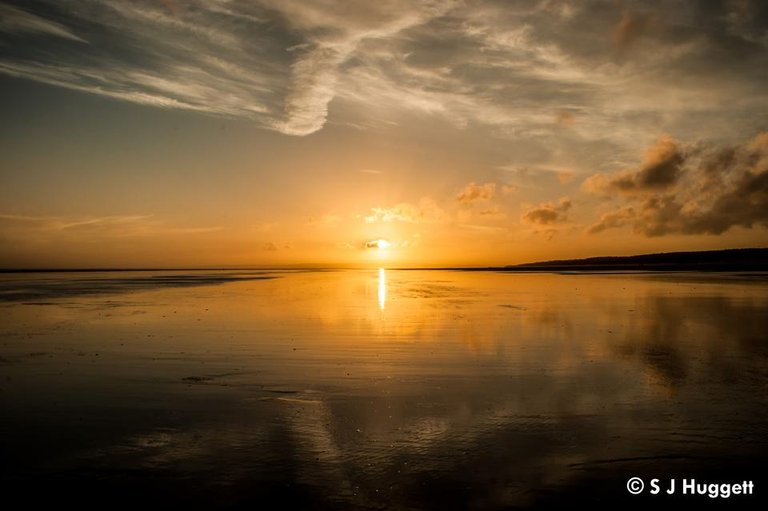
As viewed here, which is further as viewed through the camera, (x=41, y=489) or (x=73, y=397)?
(x=73, y=397)

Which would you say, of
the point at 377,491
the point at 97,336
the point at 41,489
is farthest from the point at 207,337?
the point at 377,491

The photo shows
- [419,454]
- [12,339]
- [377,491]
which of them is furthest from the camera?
[12,339]

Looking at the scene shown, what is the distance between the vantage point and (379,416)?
986 centimetres

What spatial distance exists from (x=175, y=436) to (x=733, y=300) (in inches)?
1462

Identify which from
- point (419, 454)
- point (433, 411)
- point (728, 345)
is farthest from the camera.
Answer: point (728, 345)

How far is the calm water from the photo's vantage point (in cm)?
688

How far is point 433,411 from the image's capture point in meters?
10.2

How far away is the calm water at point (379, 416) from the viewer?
6883mm

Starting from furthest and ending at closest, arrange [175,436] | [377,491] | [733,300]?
1. [733,300]
2. [175,436]
3. [377,491]

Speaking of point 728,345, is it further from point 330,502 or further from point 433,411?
point 330,502

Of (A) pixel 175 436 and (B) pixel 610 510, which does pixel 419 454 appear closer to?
(B) pixel 610 510

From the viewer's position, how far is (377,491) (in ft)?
21.9

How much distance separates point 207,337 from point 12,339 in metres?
7.10

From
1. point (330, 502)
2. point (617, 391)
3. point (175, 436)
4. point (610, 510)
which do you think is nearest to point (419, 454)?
point (330, 502)
